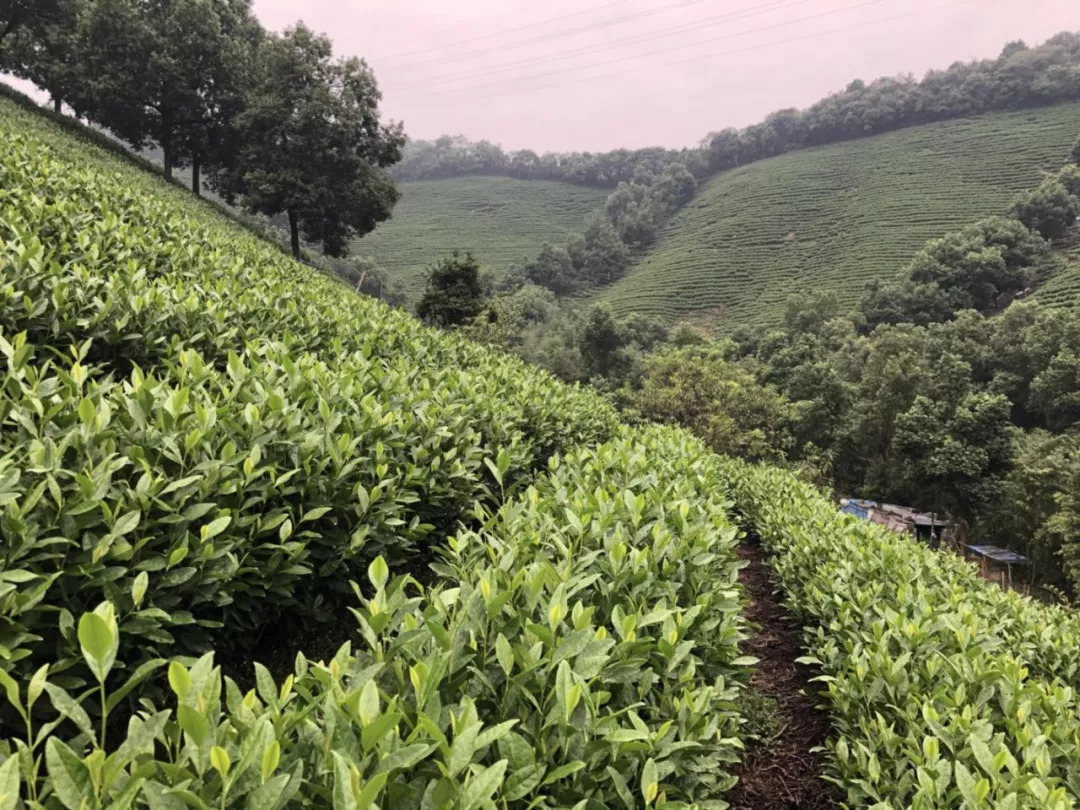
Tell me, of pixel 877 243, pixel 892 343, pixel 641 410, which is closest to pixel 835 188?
pixel 877 243

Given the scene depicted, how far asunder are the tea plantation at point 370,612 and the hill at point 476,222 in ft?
168

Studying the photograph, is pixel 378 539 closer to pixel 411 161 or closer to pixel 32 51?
pixel 32 51

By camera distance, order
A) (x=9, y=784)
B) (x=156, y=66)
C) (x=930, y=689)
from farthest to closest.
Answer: (x=156, y=66)
(x=930, y=689)
(x=9, y=784)

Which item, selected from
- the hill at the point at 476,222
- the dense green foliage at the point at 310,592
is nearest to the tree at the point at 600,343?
the hill at the point at 476,222

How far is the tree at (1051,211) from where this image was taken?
159 ft

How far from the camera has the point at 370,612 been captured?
5.08 feet

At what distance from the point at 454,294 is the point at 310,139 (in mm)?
7396

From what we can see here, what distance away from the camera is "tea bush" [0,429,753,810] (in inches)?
38.9

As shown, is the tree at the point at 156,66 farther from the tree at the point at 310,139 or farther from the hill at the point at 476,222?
the hill at the point at 476,222

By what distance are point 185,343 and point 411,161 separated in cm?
11070

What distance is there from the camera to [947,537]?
25969mm

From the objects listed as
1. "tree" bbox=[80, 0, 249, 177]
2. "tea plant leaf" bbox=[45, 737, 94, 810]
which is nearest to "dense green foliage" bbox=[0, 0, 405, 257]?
"tree" bbox=[80, 0, 249, 177]

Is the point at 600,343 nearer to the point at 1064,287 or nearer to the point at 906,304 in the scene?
the point at 906,304

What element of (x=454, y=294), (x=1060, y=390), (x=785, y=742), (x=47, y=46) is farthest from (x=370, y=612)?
(x=1060, y=390)
